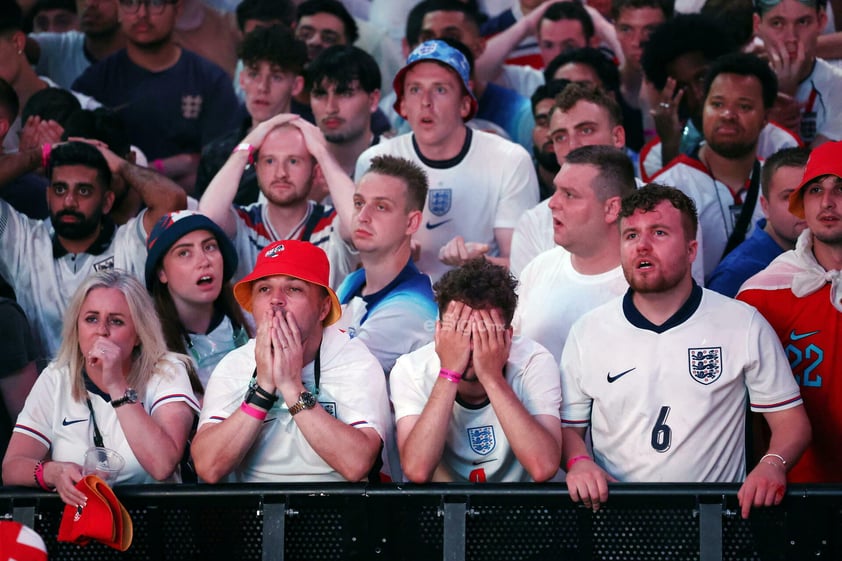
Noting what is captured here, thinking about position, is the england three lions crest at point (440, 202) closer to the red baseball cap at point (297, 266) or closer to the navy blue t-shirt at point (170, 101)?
the red baseball cap at point (297, 266)

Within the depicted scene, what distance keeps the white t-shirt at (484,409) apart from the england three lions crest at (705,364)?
489 mm

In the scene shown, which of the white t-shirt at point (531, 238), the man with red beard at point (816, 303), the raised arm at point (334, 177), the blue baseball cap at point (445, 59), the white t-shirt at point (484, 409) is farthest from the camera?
the blue baseball cap at point (445, 59)

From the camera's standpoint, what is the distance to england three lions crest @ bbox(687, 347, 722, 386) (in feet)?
14.8

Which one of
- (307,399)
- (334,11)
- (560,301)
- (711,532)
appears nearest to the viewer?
(711,532)

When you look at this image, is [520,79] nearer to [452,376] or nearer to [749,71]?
Result: [749,71]

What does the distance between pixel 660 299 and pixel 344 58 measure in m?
3.01

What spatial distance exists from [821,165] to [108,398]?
9.47ft

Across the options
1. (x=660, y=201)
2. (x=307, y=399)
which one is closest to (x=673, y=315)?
(x=660, y=201)

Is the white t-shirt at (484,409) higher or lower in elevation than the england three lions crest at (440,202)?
lower

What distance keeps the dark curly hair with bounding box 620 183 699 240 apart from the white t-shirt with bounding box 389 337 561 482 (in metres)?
0.65

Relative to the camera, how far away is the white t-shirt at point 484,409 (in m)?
4.65

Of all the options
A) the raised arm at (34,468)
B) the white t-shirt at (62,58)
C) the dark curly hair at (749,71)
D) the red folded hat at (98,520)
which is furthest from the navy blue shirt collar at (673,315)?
the white t-shirt at (62,58)

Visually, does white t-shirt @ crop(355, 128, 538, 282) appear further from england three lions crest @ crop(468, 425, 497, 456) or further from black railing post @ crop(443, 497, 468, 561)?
black railing post @ crop(443, 497, 468, 561)

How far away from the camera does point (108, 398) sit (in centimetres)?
491
